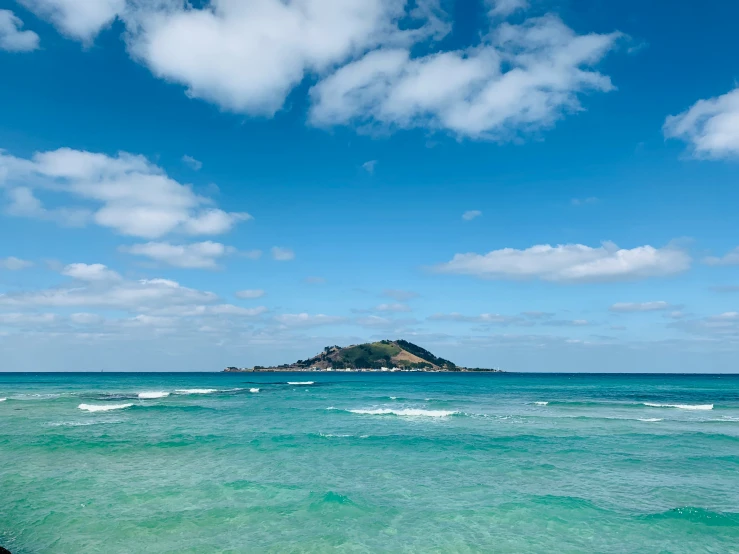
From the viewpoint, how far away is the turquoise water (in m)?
16.8

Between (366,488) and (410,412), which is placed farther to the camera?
(410,412)

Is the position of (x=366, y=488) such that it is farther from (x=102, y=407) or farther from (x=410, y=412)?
(x=102, y=407)

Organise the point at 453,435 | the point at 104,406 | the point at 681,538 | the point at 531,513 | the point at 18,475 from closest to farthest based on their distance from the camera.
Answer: the point at 681,538, the point at 531,513, the point at 18,475, the point at 453,435, the point at 104,406

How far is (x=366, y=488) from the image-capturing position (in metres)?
22.6

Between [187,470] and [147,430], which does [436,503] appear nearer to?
[187,470]

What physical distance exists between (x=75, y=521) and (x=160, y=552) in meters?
5.09

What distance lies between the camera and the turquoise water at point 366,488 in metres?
16.8

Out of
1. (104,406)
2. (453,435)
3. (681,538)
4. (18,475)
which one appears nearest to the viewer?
(681,538)

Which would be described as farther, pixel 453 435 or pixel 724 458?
pixel 453 435

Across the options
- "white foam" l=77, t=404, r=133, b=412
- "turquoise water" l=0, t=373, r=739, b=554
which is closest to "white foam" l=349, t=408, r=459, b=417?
"turquoise water" l=0, t=373, r=739, b=554

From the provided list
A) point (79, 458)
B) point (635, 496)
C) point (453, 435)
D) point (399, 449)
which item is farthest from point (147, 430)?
point (635, 496)

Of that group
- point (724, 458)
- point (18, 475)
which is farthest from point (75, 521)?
point (724, 458)

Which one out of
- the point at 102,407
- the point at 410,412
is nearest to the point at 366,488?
the point at 410,412

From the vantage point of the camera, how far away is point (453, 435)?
121ft
